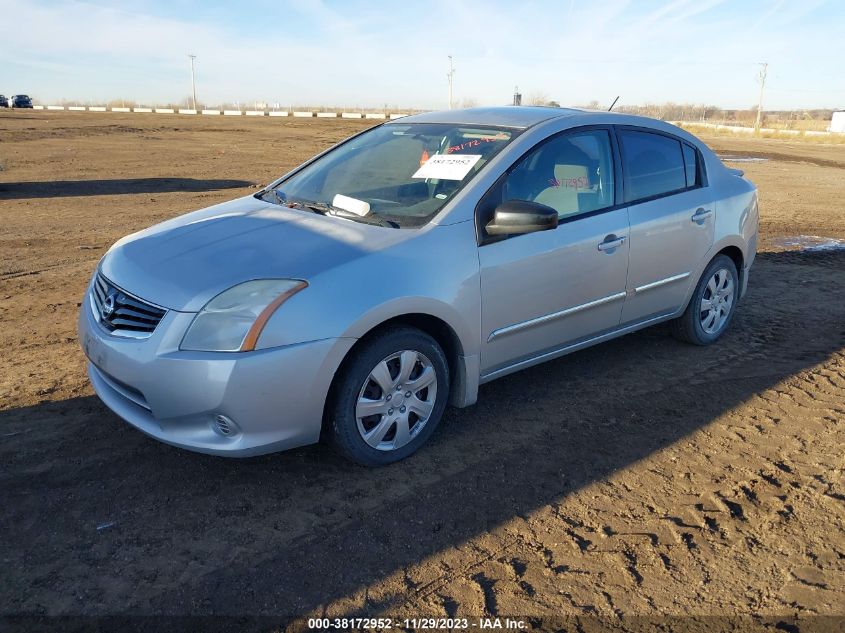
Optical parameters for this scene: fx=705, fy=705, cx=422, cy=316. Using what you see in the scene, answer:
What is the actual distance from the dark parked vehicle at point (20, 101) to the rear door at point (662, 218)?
8389 cm

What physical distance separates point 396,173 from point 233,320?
1.68 meters

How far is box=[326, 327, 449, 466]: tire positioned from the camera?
3.31m

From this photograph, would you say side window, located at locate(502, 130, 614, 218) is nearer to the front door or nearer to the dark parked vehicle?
the front door

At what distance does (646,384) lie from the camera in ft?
15.4

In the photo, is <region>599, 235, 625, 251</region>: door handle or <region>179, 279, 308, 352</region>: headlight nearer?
<region>179, 279, 308, 352</region>: headlight

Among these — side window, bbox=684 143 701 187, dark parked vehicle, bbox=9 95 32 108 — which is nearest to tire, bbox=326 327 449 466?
side window, bbox=684 143 701 187

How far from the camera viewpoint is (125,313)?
331 cm

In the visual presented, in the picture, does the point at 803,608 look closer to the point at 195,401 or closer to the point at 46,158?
the point at 195,401

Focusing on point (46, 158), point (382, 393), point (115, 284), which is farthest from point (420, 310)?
point (46, 158)

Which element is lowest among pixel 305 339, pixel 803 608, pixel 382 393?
pixel 803 608

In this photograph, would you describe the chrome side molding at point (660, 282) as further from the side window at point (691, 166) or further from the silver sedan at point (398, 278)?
the side window at point (691, 166)

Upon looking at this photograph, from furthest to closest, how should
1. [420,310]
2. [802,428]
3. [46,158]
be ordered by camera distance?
[46,158] → [802,428] → [420,310]

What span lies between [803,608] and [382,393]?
1.96 metres

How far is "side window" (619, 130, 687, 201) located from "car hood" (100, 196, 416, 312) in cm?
182
